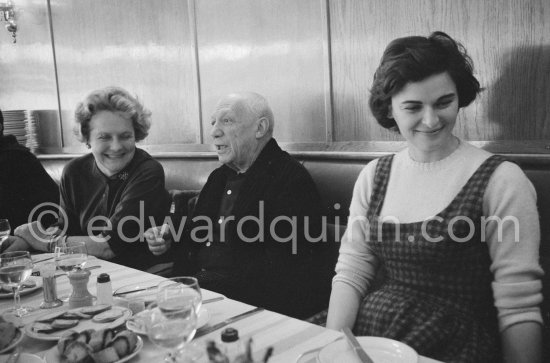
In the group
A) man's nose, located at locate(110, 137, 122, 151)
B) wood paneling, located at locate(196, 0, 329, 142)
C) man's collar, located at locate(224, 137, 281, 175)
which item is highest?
wood paneling, located at locate(196, 0, 329, 142)

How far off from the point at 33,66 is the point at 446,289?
15.4ft

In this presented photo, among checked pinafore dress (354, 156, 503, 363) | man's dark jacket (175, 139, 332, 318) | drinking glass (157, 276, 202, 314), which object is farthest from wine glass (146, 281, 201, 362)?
man's dark jacket (175, 139, 332, 318)

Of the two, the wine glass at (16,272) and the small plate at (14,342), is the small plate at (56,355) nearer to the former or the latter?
the small plate at (14,342)

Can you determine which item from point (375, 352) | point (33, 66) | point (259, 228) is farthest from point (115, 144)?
point (33, 66)

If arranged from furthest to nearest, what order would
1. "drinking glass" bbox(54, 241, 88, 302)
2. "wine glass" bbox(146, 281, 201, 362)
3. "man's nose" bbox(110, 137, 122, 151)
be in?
1. "man's nose" bbox(110, 137, 122, 151)
2. "drinking glass" bbox(54, 241, 88, 302)
3. "wine glass" bbox(146, 281, 201, 362)

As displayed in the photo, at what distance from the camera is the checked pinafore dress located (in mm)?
1356

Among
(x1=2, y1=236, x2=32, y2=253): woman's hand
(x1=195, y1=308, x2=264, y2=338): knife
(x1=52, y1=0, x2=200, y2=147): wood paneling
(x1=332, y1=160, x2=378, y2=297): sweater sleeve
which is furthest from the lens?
(x1=52, y1=0, x2=200, y2=147): wood paneling

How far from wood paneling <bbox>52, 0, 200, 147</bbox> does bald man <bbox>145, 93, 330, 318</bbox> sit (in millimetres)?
1141

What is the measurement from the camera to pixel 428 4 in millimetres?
2051

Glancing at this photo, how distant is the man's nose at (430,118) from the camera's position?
150cm

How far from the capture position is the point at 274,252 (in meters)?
2.09

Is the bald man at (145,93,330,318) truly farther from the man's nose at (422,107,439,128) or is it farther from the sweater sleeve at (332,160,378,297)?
the man's nose at (422,107,439,128)

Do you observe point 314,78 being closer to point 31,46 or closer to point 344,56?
point 344,56

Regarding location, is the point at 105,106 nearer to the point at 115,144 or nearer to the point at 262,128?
the point at 115,144
